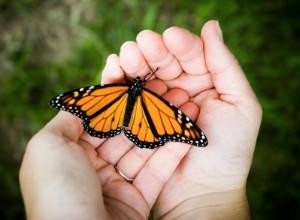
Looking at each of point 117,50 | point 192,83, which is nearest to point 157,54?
point 192,83

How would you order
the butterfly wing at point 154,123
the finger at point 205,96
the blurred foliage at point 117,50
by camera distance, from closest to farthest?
the butterfly wing at point 154,123 < the finger at point 205,96 < the blurred foliage at point 117,50

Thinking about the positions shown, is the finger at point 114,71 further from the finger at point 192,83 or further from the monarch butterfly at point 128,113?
the finger at point 192,83

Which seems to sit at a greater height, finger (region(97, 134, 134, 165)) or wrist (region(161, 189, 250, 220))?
finger (region(97, 134, 134, 165))

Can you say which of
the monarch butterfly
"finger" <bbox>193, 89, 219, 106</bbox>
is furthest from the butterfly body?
"finger" <bbox>193, 89, 219, 106</bbox>

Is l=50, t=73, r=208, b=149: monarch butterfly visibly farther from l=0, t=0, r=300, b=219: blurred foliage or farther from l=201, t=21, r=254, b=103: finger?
l=0, t=0, r=300, b=219: blurred foliage

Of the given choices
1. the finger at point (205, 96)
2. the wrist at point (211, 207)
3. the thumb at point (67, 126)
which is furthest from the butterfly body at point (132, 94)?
the wrist at point (211, 207)


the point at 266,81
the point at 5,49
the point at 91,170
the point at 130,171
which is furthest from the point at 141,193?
the point at 5,49

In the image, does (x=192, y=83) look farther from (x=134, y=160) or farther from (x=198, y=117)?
(x=134, y=160)
